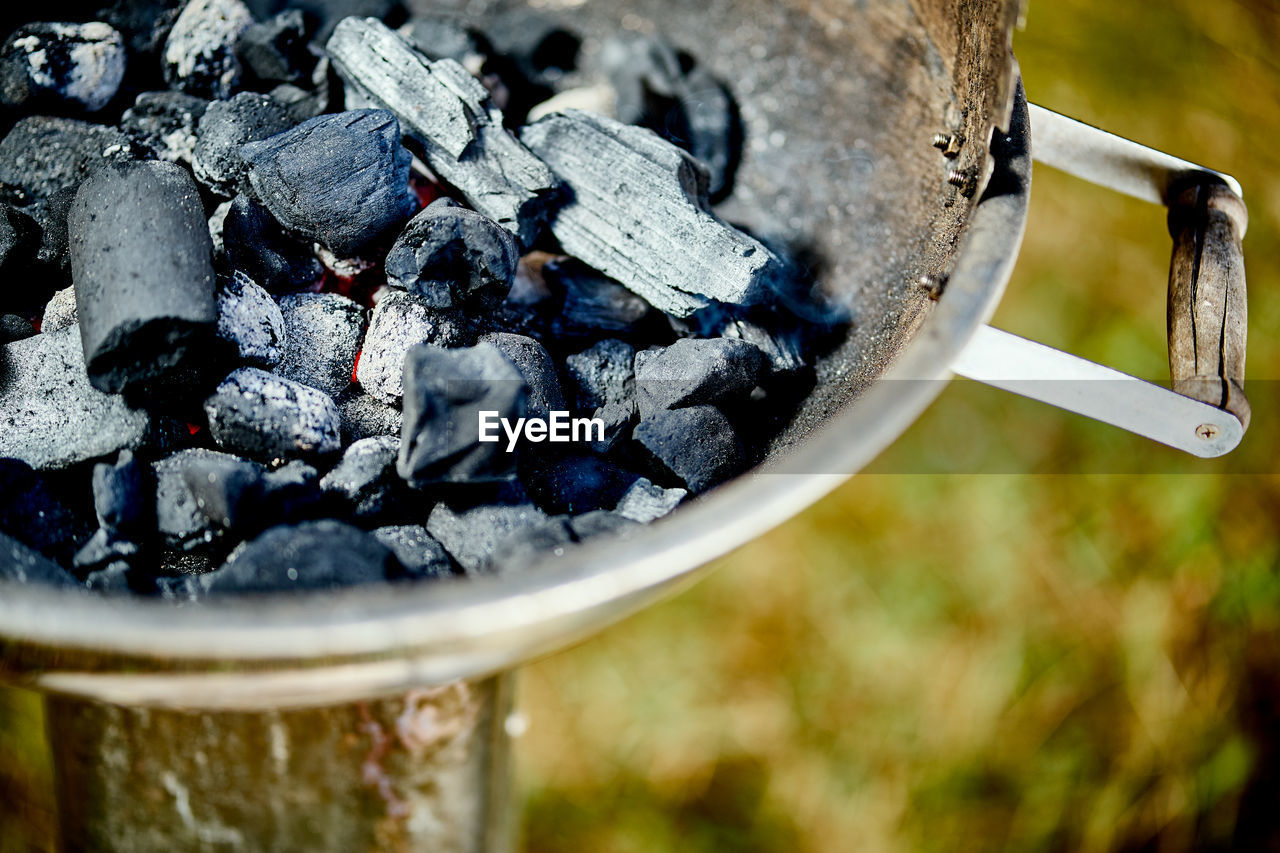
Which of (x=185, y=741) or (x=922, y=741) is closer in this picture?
(x=185, y=741)

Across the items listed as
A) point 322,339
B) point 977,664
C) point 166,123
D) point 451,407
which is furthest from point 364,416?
point 977,664

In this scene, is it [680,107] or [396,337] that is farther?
[680,107]

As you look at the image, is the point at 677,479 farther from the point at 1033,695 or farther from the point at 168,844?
the point at 1033,695

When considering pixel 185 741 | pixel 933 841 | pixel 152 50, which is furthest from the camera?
pixel 933 841

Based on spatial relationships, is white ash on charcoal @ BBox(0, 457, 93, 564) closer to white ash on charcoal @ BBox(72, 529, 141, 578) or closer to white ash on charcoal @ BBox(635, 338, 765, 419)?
white ash on charcoal @ BBox(72, 529, 141, 578)

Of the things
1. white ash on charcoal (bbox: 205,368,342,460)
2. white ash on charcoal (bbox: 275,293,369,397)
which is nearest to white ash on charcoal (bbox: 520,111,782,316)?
white ash on charcoal (bbox: 275,293,369,397)

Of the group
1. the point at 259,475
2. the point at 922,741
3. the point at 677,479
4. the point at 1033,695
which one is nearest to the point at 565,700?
the point at 922,741

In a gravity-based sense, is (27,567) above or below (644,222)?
below

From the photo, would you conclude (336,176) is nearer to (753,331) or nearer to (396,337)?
(396,337)
